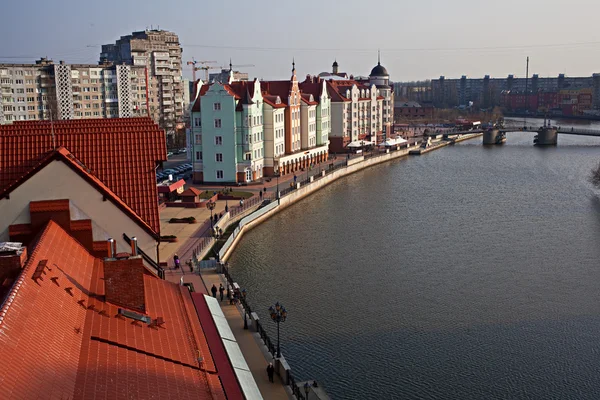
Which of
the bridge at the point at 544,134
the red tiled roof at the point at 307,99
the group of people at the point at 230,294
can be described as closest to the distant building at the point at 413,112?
the bridge at the point at 544,134

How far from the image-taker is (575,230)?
37656 millimetres

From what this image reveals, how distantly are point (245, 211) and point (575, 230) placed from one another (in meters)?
19.1

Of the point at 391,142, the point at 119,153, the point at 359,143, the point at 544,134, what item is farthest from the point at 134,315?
the point at 544,134

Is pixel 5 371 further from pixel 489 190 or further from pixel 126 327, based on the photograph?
pixel 489 190

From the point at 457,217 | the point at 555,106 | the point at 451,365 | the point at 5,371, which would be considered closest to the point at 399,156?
the point at 457,217

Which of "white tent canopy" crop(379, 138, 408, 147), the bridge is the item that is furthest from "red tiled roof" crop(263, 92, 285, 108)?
the bridge

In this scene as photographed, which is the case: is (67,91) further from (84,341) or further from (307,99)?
(84,341)

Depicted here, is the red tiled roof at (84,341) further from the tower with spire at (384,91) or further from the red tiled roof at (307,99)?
the tower with spire at (384,91)

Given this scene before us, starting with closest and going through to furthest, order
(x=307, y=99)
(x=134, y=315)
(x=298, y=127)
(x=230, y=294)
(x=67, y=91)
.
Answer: (x=134, y=315) → (x=230, y=294) → (x=298, y=127) → (x=307, y=99) → (x=67, y=91)

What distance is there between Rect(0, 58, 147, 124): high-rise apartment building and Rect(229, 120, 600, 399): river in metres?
35.3

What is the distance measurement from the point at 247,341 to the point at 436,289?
31.5ft

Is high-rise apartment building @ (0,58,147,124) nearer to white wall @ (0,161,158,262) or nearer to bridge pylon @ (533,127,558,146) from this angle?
bridge pylon @ (533,127,558,146)

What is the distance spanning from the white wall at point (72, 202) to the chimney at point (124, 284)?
7.04 ft

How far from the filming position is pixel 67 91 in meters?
71.8
